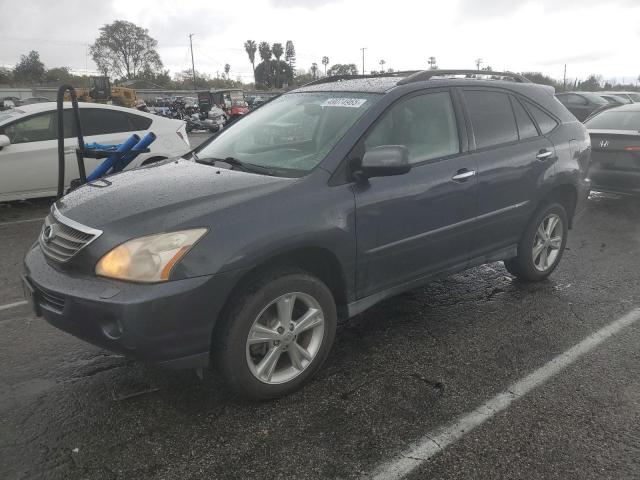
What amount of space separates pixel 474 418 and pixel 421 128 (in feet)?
6.08

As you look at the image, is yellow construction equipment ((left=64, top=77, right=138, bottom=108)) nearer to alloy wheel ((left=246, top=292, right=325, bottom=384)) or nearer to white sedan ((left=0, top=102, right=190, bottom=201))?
white sedan ((left=0, top=102, right=190, bottom=201))

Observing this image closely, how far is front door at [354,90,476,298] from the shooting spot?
9.91 feet

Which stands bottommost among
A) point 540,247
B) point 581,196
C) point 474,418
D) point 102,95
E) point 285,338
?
point 474,418

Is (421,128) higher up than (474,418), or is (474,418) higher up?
(421,128)

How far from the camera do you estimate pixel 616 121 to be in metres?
7.66

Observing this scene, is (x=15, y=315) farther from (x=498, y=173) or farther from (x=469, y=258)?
(x=498, y=173)

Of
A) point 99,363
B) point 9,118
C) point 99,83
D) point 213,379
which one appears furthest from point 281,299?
point 99,83

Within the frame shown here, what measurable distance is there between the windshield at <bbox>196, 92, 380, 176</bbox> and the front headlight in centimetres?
85

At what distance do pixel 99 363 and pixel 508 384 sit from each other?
252 centimetres

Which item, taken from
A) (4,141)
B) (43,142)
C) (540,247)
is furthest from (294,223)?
(43,142)

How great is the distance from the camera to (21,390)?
9.50 ft

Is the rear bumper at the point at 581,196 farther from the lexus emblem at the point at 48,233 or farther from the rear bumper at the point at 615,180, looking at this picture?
the lexus emblem at the point at 48,233

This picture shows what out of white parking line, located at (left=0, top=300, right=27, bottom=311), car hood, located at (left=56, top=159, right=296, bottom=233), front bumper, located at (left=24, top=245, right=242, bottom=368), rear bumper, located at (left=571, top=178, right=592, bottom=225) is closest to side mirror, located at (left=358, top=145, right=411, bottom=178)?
car hood, located at (left=56, top=159, right=296, bottom=233)

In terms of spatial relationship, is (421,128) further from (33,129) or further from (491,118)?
(33,129)
